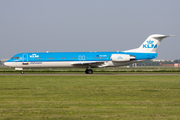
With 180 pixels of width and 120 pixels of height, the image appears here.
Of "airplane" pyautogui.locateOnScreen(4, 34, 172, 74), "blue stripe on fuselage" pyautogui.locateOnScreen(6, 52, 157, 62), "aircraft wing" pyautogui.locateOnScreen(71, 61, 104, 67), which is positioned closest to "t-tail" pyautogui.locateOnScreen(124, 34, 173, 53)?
"airplane" pyautogui.locateOnScreen(4, 34, 172, 74)

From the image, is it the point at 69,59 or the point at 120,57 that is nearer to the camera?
the point at 120,57

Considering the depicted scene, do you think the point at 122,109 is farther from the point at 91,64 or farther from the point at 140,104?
the point at 91,64

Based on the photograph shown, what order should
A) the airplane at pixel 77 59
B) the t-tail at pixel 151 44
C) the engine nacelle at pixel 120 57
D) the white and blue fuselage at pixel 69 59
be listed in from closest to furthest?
the engine nacelle at pixel 120 57 → the airplane at pixel 77 59 → the white and blue fuselage at pixel 69 59 → the t-tail at pixel 151 44

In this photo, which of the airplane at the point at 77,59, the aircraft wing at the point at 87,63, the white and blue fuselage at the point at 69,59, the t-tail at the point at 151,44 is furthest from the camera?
the t-tail at the point at 151,44

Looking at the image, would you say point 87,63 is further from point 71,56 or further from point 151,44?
point 151,44

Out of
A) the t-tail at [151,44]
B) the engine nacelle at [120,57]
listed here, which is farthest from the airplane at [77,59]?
the t-tail at [151,44]

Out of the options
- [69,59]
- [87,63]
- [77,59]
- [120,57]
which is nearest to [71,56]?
[69,59]

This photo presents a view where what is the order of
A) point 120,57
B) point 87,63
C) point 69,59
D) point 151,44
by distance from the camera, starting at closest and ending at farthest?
point 87,63, point 120,57, point 69,59, point 151,44

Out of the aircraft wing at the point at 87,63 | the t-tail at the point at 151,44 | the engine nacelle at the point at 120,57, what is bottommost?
the aircraft wing at the point at 87,63

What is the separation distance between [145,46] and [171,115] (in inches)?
1363

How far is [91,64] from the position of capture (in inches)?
1655

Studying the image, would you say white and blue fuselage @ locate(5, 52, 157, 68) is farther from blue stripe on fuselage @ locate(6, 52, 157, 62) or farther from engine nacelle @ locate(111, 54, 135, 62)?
engine nacelle @ locate(111, 54, 135, 62)

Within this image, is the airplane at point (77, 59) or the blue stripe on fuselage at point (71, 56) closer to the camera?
the airplane at point (77, 59)

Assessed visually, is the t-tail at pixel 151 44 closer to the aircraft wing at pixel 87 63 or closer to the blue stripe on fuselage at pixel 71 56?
the blue stripe on fuselage at pixel 71 56
